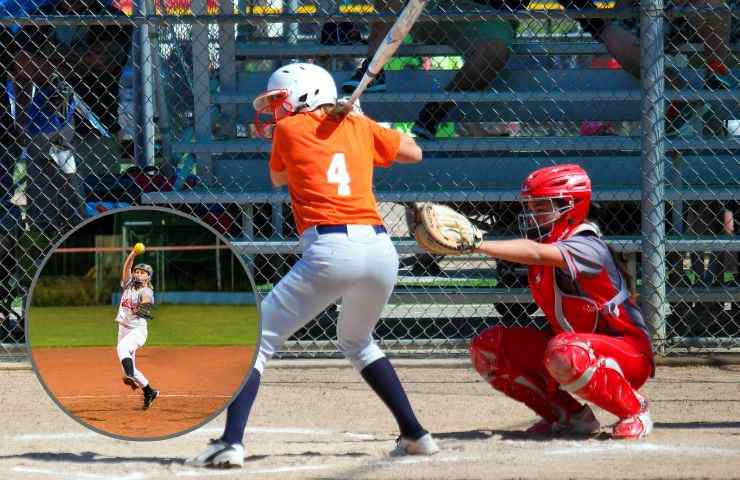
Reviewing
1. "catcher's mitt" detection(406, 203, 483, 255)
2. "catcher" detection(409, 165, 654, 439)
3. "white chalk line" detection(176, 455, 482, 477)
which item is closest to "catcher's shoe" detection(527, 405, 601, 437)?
"catcher" detection(409, 165, 654, 439)

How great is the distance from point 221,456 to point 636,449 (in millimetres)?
1586

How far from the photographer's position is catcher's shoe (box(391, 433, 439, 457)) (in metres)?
4.53

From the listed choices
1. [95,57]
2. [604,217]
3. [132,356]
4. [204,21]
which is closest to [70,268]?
[132,356]

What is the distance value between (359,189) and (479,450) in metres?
1.11

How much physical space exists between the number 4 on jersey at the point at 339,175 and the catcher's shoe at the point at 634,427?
4.82 ft

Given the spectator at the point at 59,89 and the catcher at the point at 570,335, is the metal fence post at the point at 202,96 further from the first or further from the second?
the catcher at the point at 570,335

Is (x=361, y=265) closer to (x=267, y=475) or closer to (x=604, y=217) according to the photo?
(x=267, y=475)

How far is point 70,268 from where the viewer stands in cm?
488

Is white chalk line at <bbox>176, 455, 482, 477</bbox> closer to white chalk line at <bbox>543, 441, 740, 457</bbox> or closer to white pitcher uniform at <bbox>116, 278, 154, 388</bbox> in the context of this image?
white chalk line at <bbox>543, 441, 740, 457</bbox>

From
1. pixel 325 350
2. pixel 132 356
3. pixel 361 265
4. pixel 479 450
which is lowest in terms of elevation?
pixel 325 350

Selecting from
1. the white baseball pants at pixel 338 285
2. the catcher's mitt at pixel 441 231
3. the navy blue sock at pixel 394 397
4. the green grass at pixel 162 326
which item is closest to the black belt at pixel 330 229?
the white baseball pants at pixel 338 285

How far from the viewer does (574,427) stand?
198 inches

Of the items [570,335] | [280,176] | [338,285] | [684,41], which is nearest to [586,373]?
[570,335]

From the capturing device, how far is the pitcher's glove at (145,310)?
Answer: 4.61 m
